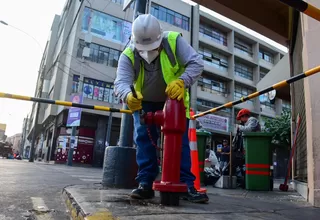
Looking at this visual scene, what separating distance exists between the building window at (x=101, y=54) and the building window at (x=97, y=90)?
162 centimetres

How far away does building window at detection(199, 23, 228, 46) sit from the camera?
94.6 ft

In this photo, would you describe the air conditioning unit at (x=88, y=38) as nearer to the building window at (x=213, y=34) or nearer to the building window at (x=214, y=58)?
the building window at (x=214, y=58)

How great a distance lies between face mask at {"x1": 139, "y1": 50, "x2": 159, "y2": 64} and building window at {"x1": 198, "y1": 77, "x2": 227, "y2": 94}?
2576 centimetres

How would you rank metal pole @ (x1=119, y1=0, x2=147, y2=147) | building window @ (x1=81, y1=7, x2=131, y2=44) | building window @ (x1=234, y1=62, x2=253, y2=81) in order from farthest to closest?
building window @ (x1=234, y1=62, x2=253, y2=81), building window @ (x1=81, y1=7, x2=131, y2=44), metal pole @ (x1=119, y1=0, x2=147, y2=147)

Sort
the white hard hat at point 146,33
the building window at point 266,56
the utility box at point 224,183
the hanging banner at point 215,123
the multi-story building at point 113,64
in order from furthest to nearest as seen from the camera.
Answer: the building window at point 266,56 < the hanging banner at point 215,123 < the multi-story building at point 113,64 < the utility box at point 224,183 < the white hard hat at point 146,33

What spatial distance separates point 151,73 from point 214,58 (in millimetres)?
27984

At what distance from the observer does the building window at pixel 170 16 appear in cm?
2455

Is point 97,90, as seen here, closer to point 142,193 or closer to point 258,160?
point 258,160

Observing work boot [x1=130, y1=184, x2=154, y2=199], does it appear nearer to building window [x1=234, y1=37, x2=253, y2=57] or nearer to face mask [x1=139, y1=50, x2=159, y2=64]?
face mask [x1=139, y1=50, x2=159, y2=64]

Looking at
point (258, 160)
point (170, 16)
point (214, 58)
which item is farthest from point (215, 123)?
point (258, 160)

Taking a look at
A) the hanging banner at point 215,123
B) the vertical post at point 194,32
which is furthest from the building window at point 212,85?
the hanging banner at point 215,123

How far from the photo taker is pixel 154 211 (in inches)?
70.2

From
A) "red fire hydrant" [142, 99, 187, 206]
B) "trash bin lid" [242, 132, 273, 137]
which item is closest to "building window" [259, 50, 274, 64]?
"trash bin lid" [242, 132, 273, 137]

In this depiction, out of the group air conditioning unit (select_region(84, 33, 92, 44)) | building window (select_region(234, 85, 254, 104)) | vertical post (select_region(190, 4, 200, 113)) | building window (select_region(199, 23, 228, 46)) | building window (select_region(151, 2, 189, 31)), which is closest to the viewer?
air conditioning unit (select_region(84, 33, 92, 44))
